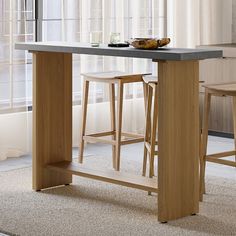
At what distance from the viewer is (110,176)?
464 centimetres

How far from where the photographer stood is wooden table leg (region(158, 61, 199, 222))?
4184mm

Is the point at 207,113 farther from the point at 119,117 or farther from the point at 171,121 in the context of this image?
the point at 119,117

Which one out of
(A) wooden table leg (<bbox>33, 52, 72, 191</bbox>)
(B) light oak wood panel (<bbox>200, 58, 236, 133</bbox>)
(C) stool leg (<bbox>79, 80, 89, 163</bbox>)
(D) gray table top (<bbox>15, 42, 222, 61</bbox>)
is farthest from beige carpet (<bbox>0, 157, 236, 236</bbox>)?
(B) light oak wood panel (<bbox>200, 58, 236, 133</bbox>)

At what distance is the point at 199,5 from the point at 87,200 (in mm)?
3339

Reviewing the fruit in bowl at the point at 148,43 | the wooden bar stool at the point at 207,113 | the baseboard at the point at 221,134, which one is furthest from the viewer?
the baseboard at the point at 221,134

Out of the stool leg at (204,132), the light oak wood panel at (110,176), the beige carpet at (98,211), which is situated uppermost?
the stool leg at (204,132)

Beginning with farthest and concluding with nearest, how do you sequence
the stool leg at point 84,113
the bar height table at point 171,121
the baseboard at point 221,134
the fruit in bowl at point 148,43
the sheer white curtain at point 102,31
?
the baseboard at point 221,134
the sheer white curtain at point 102,31
the stool leg at point 84,113
the fruit in bowl at point 148,43
the bar height table at point 171,121

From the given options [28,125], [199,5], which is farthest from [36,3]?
[199,5]

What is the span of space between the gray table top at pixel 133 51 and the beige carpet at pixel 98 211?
967mm

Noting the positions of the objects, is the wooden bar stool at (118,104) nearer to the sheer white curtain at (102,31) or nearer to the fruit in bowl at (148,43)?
the sheer white curtain at (102,31)

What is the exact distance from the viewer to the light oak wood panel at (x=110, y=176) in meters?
4.43

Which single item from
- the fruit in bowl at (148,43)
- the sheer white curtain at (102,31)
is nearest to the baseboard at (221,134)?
the sheer white curtain at (102,31)

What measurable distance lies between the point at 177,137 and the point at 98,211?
2.31 ft

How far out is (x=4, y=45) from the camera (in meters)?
6.09
